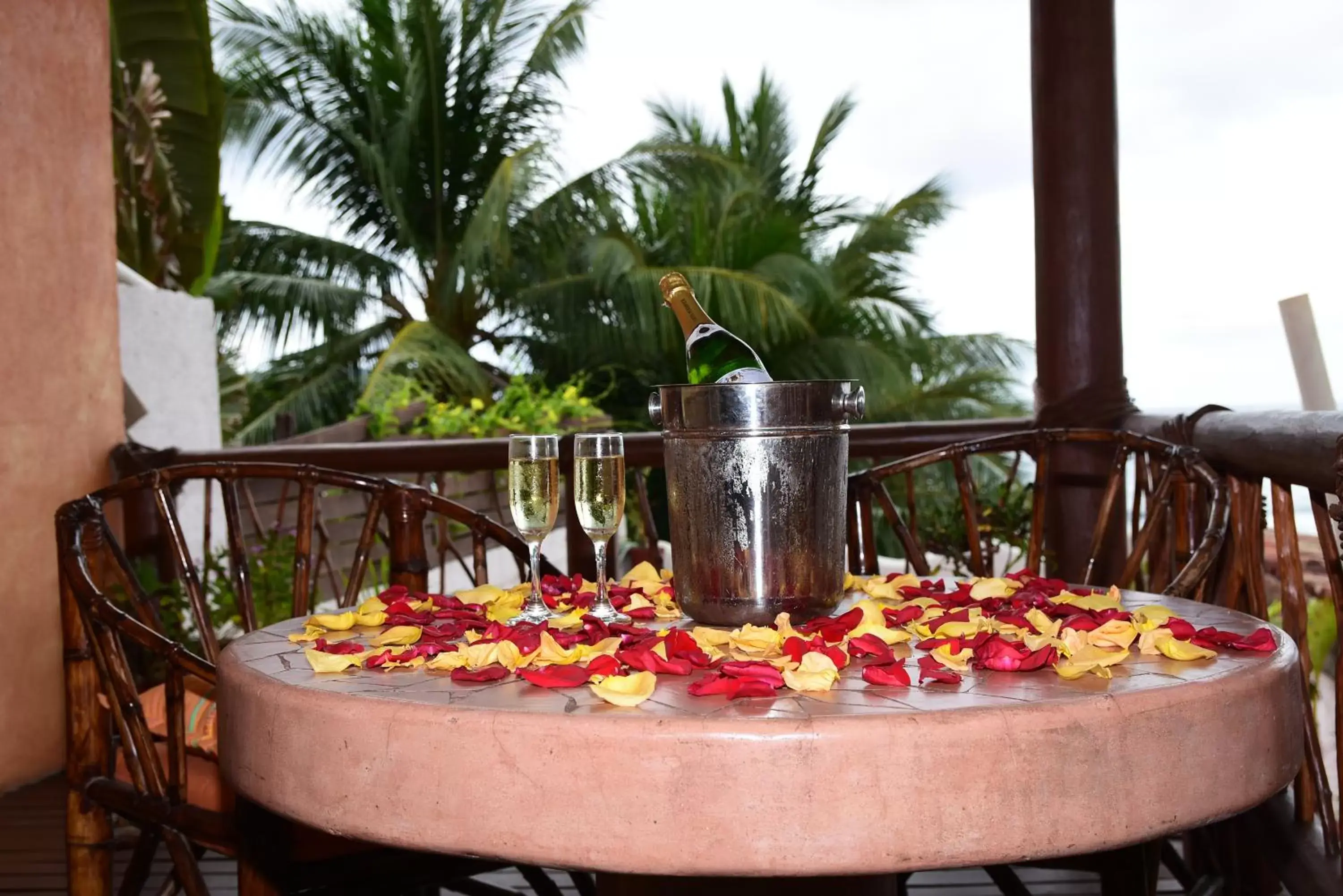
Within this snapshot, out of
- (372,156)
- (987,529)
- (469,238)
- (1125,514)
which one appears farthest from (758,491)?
(372,156)

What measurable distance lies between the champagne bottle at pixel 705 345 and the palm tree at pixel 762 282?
9.14 meters

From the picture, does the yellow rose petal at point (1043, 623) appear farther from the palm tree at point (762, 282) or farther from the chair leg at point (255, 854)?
the palm tree at point (762, 282)

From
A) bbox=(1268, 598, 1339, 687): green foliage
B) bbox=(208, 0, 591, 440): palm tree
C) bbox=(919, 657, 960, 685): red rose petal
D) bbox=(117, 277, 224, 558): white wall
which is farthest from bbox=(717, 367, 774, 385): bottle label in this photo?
bbox=(208, 0, 591, 440): palm tree

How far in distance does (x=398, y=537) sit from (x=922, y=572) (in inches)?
33.5

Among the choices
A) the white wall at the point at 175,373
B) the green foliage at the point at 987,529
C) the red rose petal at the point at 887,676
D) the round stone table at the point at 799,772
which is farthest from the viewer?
the white wall at the point at 175,373

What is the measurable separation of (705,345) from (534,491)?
0.83 ft

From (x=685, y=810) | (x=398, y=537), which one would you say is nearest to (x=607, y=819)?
(x=685, y=810)

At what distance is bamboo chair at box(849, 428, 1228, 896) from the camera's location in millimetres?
1362

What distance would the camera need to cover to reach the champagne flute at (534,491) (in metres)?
1.17

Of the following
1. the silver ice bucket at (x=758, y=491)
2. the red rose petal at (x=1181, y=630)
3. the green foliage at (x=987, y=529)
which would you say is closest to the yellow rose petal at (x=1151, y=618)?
the red rose petal at (x=1181, y=630)

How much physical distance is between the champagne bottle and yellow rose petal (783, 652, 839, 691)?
1.40 feet

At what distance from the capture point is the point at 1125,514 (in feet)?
8.08

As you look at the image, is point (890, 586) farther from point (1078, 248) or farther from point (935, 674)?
point (1078, 248)

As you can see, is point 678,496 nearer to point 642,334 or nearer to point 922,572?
point 922,572
